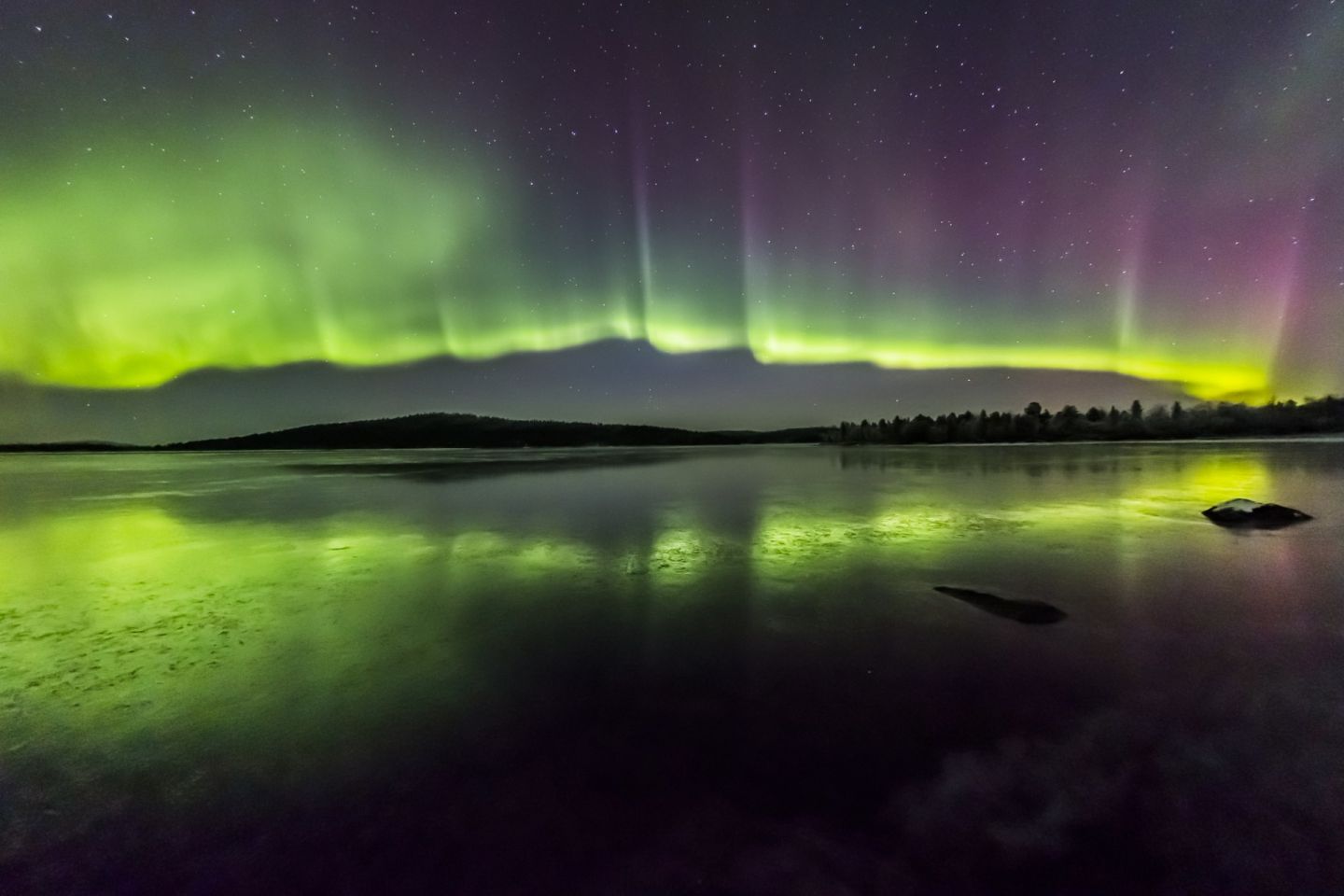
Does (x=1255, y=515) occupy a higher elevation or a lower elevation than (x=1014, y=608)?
higher

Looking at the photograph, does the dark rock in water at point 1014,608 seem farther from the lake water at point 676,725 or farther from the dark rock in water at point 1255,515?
the dark rock in water at point 1255,515

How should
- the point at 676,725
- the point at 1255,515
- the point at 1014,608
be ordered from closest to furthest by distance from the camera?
the point at 676,725
the point at 1014,608
the point at 1255,515

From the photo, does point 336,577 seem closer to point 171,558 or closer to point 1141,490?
→ point 171,558

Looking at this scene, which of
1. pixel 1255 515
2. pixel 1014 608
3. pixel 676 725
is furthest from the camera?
pixel 1255 515

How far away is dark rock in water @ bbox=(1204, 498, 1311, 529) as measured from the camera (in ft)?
57.7

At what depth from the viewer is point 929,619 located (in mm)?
8992

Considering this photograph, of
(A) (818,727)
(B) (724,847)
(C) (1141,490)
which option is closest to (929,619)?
(A) (818,727)

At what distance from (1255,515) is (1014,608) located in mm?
15582

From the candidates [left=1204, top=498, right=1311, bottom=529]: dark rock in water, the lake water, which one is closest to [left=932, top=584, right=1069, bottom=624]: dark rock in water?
the lake water

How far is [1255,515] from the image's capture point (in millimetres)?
17750

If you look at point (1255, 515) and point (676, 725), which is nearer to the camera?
point (676, 725)

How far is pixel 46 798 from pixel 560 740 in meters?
4.41

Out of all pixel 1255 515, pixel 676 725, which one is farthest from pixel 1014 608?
pixel 1255 515

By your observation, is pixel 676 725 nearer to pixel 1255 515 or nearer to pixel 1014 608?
pixel 1014 608
